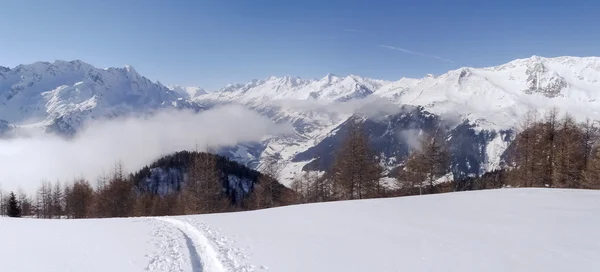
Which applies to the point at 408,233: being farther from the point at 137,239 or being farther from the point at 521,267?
the point at 137,239

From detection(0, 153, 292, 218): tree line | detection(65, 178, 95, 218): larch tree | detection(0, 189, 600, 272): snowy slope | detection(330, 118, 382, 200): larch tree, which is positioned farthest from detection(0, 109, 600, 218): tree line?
detection(65, 178, 95, 218): larch tree

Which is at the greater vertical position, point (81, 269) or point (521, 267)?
point (81, 269)

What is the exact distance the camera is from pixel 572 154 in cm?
3900

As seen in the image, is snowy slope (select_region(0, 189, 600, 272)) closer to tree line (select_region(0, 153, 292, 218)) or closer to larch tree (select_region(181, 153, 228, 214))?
larch tree (select_region(181, 153, 228, 214))

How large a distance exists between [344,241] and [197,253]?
687 cm

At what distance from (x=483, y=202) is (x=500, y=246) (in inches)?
486

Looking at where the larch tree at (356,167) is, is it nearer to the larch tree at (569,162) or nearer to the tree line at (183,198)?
the tree line at (183,198)

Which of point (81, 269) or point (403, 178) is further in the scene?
point (403, 178)

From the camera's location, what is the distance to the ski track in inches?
523

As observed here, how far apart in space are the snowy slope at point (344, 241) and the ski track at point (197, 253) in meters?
0.04

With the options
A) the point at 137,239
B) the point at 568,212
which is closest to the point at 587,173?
the point at 568,212

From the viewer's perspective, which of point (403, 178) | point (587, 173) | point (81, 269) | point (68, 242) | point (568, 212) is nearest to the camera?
point (81, 269)

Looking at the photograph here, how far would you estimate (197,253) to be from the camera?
609 inches

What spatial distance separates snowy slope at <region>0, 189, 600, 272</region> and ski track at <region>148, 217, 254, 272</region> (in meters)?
0.04
